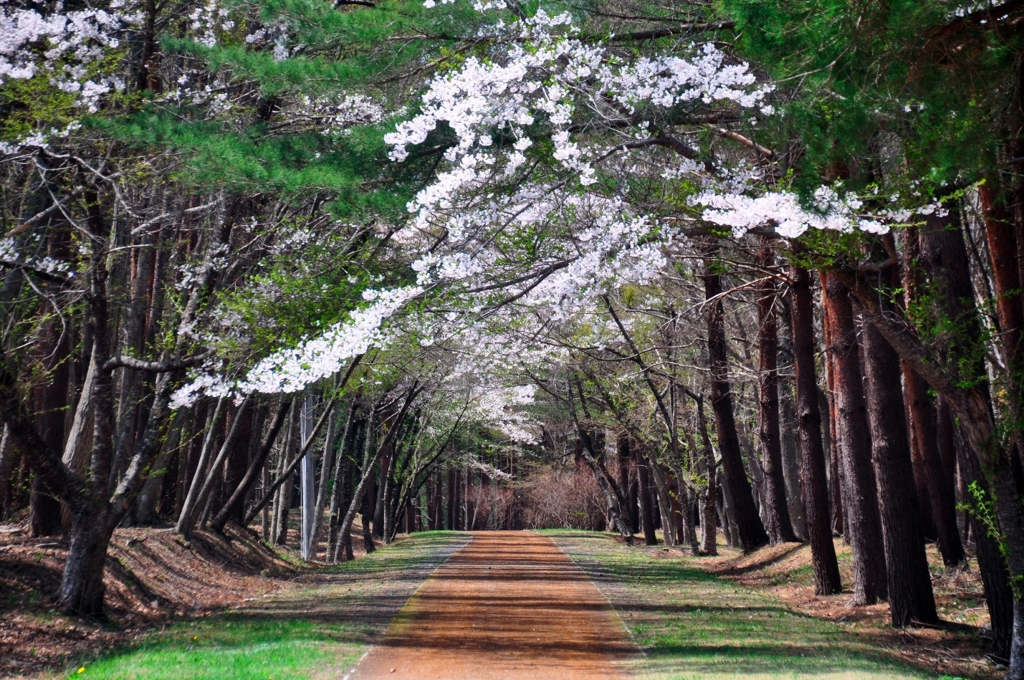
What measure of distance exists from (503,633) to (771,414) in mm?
9164

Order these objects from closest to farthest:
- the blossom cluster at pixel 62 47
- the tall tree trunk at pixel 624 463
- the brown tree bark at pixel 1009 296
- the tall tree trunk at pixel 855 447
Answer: the brown tree bark at pixel 1009 296
the blossom cluster at pixel 62 47
the tall tree trunk at pixel 855 447
the tall tree trunk at pixel 624 463

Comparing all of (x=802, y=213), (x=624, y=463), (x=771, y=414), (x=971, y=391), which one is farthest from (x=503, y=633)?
(x=624, y=463)

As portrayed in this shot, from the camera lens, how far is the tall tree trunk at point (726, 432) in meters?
18.2

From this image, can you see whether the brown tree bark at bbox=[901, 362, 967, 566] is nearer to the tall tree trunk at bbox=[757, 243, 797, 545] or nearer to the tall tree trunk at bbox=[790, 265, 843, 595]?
the tall tree trunk at bbox=[790, 265, 843, 595]

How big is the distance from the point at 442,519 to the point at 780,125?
51.4 meters

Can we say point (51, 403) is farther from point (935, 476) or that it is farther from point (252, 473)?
point (935, 476)

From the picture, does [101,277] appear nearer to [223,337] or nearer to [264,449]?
[223,337]

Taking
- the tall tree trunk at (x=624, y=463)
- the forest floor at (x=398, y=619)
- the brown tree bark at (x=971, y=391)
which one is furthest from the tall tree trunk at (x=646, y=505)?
the brown tree bark at (x=971, y=391)

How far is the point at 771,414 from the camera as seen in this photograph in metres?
17.7

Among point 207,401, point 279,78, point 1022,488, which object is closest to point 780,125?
point 1022,488

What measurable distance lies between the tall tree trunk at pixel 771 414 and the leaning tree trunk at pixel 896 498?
492 centimetres

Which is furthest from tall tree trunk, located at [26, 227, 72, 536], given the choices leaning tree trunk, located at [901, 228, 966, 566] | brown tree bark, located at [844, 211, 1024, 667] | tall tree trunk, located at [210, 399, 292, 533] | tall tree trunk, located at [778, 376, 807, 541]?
tall tree trunk, located at [778, 376, 807, 541]

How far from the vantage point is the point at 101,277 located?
33.4 feet

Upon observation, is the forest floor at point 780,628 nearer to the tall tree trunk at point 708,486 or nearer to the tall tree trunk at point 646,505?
the tall tree trunk at point 708,486
